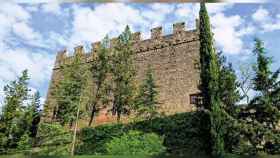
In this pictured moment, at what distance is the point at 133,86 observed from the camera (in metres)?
16.2

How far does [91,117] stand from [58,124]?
1.91 m

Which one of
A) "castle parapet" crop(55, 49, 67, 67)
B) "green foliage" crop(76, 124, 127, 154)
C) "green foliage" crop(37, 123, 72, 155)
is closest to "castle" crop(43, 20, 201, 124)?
"green foliage" crop(37, 123, 72, 155)

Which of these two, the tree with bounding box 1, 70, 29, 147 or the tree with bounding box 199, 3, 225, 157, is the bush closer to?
the tree with bounding box 199, 3, 225, 157

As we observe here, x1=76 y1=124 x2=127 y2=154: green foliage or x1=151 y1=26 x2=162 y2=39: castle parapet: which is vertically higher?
x1=151 y1=26 x2=162 y2=39: castle parapet

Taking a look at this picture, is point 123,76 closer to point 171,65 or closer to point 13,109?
point 171,65

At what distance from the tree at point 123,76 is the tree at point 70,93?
1729 millimetres

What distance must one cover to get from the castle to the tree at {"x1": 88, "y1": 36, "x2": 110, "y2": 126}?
828 mm

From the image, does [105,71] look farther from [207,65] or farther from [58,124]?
[207,65]

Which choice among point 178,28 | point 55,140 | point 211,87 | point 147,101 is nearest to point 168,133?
point 147,101

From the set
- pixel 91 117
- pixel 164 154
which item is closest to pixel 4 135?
pixel 91 117

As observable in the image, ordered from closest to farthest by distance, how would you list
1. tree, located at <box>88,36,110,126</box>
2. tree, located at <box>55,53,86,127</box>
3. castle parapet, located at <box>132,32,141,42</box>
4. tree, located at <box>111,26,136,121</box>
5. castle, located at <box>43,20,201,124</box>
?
tree, located at <box>111,26,136,121</box> → tree, located at <box>55,53,86,127</box> → castle, located at <box>43,20,201,124</box> → tree, located at <box>88,36,110,126</box> → castle parapet, located at <box>132,32,141,42</box>

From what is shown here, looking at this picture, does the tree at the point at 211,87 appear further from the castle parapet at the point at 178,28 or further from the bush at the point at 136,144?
the castle parapet at the point at 178,28

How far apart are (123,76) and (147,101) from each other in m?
2.04

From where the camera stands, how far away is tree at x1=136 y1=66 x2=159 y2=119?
48.2 feet
